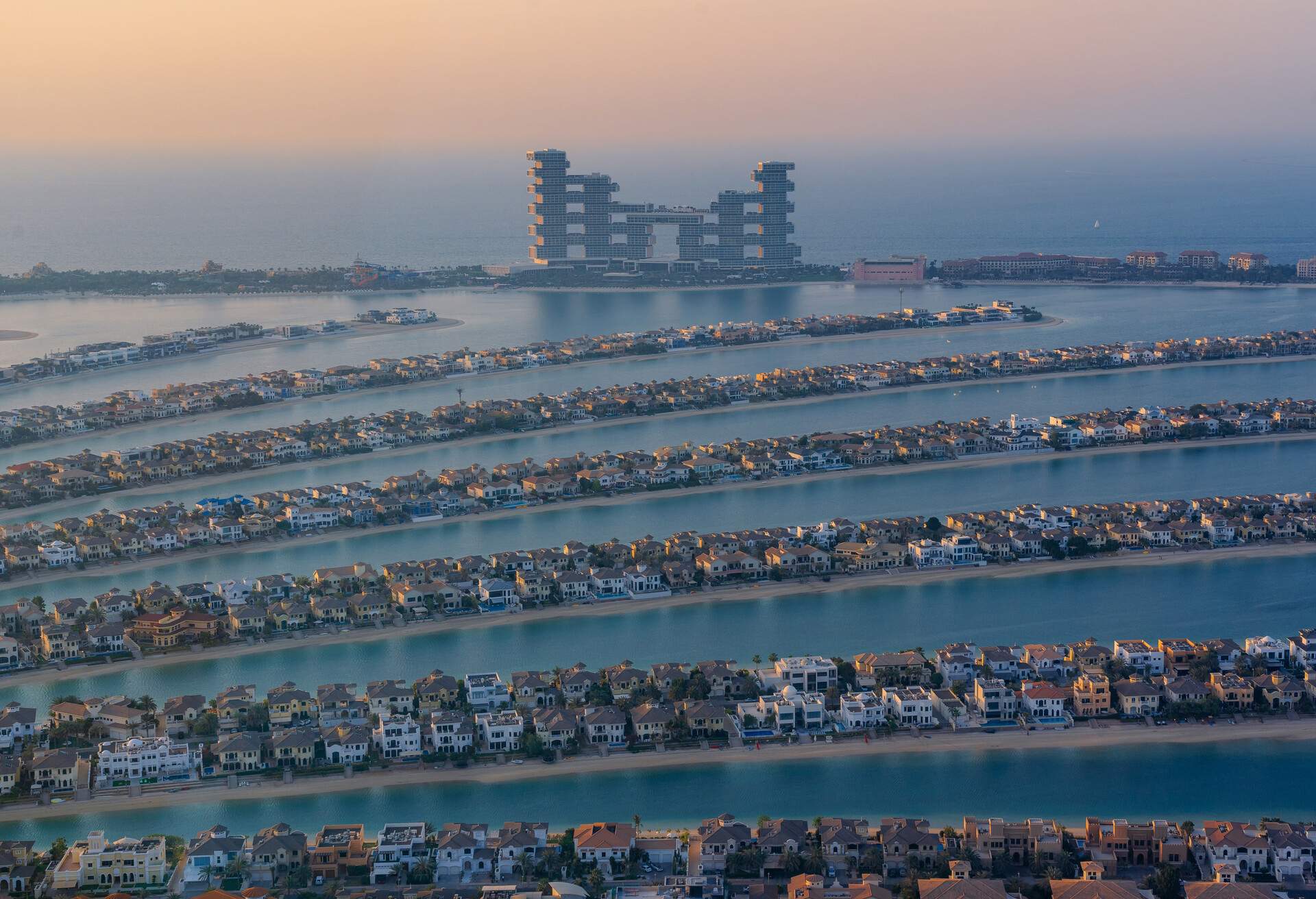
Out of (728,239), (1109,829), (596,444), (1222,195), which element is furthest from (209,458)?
(1222,195)

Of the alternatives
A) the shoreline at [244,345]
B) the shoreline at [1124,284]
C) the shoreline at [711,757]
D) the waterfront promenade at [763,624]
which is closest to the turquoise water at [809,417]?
the shoreline at [244,345]

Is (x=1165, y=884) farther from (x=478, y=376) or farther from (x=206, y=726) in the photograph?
(x=478, y=376)

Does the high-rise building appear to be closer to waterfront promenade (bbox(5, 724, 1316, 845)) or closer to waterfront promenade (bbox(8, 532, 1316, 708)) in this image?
waterfront promenade (bbox(8, 532, 1316, 708))

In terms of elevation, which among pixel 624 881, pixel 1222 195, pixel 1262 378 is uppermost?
pixel 1222 195

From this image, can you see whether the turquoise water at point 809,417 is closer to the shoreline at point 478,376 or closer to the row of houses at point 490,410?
the row of houses at point 490,410

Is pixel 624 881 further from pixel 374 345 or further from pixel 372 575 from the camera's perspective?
pixel 374 345

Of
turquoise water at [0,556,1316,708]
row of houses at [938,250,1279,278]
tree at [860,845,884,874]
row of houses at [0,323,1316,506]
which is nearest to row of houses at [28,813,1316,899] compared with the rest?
tree at [860,845,884,874]

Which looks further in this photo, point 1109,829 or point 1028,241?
point 1028,241
